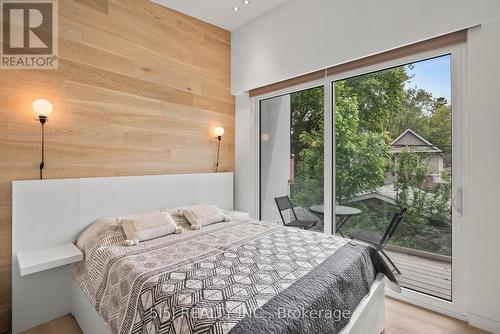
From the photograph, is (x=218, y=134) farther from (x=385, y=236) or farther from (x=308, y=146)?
(x=385, y=236)

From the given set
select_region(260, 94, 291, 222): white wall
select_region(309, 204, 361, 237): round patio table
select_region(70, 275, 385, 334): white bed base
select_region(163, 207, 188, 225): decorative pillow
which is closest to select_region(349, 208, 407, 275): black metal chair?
select_region(309, 204, 361, 237): round patio table

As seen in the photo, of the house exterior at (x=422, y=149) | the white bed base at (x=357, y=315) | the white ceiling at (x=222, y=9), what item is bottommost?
the white bed base at (x=357, y=315)

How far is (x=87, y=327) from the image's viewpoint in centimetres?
191

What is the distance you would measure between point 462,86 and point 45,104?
3.36 meters

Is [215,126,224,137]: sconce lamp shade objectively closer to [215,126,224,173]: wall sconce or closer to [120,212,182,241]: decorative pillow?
[215,126,224,173]: wall sconce

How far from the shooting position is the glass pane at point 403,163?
221 cm

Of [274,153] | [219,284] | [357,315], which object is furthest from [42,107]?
[357,315]

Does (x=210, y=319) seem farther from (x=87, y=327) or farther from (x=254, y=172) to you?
(x=254, y=172)

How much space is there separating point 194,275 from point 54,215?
1.51 meters

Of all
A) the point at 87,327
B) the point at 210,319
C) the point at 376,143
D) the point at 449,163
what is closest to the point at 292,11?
the point at 376,143

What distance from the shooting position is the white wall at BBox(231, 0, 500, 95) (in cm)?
201

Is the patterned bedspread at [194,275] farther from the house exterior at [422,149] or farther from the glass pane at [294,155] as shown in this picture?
the house exterior at [422,149]

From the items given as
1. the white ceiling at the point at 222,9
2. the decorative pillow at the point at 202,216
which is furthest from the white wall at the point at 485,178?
the decorative pillow at the point at 202,216

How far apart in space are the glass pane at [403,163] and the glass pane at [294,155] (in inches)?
10.1
